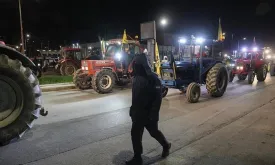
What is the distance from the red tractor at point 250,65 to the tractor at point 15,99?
1288cm

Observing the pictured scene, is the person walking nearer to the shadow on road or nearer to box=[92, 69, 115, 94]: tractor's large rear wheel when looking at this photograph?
the shadow on road

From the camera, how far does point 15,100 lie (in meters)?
4.70

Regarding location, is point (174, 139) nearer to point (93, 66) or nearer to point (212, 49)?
point (212, 49)

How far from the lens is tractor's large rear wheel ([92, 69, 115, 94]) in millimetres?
10898

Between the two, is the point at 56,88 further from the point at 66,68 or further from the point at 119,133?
the point at 119,133

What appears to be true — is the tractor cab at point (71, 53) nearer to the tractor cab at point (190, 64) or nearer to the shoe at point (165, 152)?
the tractor cab at point (190, 64)

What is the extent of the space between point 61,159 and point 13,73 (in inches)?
69.7

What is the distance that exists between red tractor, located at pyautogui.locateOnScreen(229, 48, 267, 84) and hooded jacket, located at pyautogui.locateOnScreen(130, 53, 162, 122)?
1245 centimetres

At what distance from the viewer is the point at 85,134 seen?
216 inches

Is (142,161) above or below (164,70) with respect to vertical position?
below

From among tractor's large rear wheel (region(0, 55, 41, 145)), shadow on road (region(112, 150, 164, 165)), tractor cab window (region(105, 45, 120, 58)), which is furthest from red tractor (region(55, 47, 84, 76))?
shadow on road (region(112, 150, 164, 165))

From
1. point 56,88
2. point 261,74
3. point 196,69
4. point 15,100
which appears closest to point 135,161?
point 15,100

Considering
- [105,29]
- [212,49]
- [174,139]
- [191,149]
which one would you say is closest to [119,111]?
[174,139]

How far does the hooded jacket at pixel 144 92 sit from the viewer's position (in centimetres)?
372
